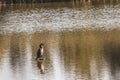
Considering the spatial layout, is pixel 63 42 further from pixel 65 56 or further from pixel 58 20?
pixel 58 20

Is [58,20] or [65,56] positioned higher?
[65,56]

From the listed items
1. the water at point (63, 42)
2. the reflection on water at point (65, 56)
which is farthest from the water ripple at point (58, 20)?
the reflection on water at point (65, 56)

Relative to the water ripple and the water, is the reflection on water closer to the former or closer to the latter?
the water

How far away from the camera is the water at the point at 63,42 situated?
23.6m

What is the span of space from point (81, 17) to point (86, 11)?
4.79m

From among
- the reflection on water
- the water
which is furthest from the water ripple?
the reflection on water

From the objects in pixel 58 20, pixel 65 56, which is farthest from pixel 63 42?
pixel 58 20

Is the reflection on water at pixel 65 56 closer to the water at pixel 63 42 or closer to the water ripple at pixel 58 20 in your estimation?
the water at pixel 63 42

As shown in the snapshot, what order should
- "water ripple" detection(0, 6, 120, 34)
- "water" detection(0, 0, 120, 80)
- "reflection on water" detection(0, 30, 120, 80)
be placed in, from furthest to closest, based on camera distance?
"water ripple" detection(0, 6, 120, 34) < "water" detection(0, 0, 120, 80) < "reflection on water" detection(0, 30, 120, 80)

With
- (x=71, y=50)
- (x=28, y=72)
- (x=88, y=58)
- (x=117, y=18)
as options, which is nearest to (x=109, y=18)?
(x=117, y=18)

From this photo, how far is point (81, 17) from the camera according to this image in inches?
1822

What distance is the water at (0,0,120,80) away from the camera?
2362 cm

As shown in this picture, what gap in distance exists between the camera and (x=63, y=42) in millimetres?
32125

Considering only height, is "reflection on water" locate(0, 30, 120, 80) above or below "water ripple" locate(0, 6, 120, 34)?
above
